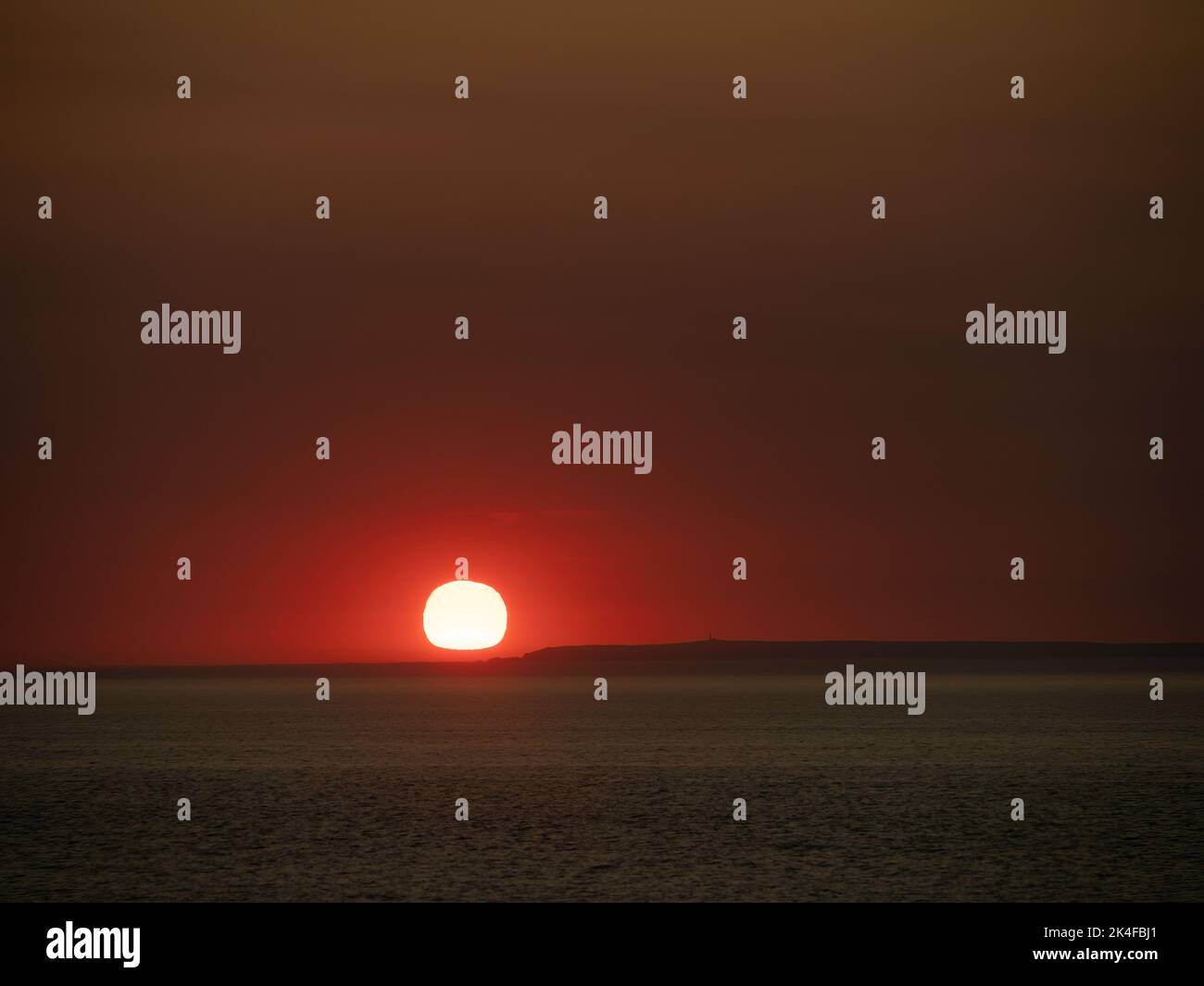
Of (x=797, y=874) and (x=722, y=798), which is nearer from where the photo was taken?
(x=797, y=874)

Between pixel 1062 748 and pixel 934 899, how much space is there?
5181 inches

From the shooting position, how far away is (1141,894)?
201 ft
